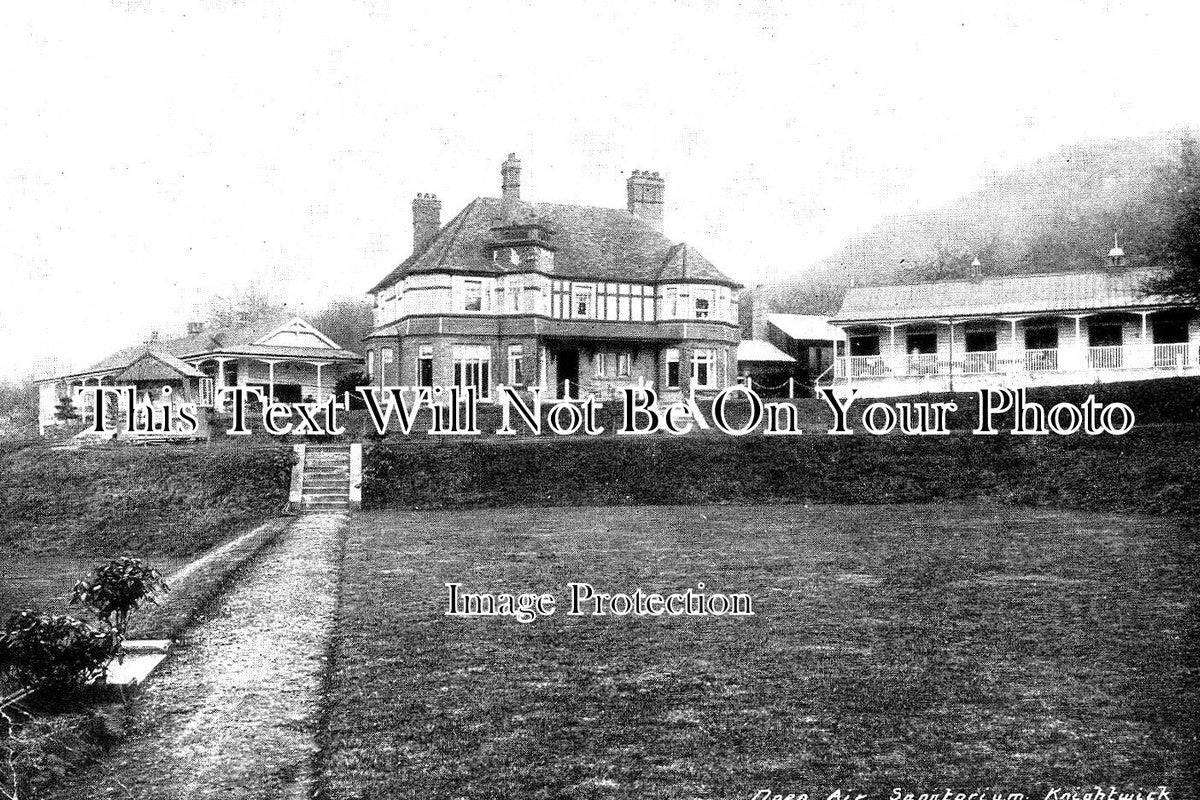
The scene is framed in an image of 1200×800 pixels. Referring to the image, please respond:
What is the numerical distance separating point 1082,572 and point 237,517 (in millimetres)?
18022

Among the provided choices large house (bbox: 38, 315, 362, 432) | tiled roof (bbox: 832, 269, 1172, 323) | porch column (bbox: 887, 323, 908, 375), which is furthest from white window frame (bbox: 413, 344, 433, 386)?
porch column (bbox: 887, 323, 908, 375)

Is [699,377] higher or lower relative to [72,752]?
higher

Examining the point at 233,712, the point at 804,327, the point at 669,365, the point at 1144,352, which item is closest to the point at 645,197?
the point at 669,365

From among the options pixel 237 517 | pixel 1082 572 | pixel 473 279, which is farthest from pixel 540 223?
pixel 1082 572

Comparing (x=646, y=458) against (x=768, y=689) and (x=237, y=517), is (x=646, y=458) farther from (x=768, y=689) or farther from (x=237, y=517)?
(x=768, y=689)

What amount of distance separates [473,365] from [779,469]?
17.5 m

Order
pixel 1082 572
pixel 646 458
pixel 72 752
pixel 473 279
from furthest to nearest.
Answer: pixel 473 279 < pixel 646 458 < pixel 1082 572 < pixel 72 752

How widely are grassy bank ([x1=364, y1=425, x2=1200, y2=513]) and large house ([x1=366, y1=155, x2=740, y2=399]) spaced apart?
13.0 m

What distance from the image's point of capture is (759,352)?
5662 centimetres

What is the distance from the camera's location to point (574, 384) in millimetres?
42688

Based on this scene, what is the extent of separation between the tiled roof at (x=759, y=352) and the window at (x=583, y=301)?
596 inches

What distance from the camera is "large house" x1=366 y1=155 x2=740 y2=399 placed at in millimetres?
40406

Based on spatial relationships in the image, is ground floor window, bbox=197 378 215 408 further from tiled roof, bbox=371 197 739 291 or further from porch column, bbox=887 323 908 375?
porch column, bbox=887 323 908 375

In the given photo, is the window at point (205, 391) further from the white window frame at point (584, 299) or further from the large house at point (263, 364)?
the white window frame at point (584, 299)
